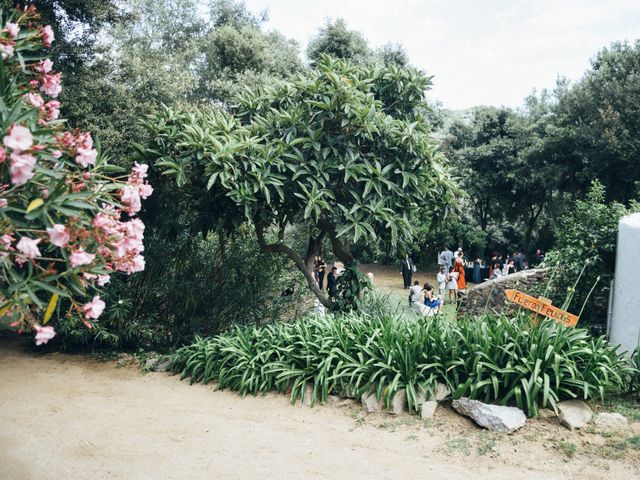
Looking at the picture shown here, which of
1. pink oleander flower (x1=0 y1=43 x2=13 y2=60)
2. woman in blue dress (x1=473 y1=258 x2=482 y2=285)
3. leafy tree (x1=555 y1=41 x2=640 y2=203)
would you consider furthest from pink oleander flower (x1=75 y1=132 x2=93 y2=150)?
leafy tree (x1=555 y1=41 x2=640 y2=203)

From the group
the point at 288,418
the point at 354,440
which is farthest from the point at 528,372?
the point at 288,418

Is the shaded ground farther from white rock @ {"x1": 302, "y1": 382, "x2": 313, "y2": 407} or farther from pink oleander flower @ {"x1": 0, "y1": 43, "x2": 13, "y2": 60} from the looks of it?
pink oleander flower @ {"x1": 0, "y1": 43, "x2": 13, "y2": 60}

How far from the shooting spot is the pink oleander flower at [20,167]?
267 cm

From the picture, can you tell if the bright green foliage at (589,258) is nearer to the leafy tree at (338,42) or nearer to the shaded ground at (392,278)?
the shaded ground at (392,278)

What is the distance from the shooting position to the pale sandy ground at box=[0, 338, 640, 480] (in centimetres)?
464

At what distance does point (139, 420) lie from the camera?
5.98 metres

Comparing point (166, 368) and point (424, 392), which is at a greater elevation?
point (424, 392)

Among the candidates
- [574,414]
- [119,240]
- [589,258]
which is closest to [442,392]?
[574,414]

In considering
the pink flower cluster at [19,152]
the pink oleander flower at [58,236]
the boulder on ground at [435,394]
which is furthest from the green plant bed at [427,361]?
the pink flower cluster at [19,152]

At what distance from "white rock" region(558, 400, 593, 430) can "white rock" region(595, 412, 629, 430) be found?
0.30 ft

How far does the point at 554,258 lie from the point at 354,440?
5.57 metres

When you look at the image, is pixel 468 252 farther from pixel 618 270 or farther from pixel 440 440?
pixel 440 440

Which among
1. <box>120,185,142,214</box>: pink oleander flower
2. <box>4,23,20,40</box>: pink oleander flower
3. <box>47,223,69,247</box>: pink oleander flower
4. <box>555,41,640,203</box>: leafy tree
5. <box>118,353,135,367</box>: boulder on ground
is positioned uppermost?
<box>555,41,640,203</box>: leafy tree

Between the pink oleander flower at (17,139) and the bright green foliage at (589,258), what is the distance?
7.90 metres
